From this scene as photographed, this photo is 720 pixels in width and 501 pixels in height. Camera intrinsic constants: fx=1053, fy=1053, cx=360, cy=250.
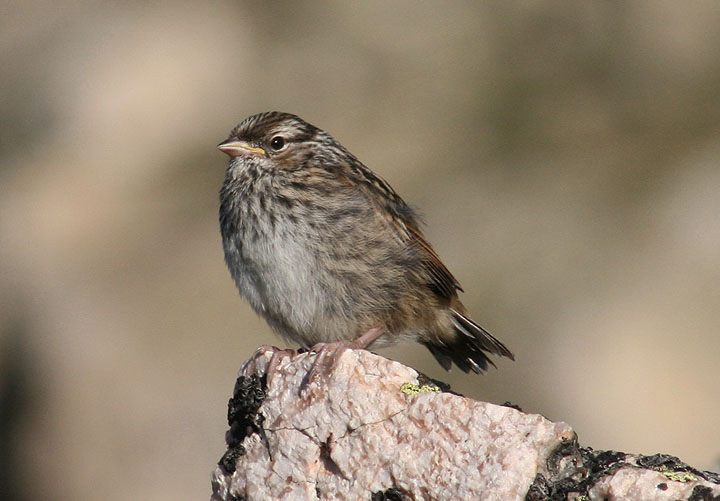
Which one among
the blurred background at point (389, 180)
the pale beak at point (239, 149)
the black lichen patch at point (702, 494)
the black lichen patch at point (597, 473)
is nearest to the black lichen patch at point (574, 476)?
the black lichen patch at point (597, 473)

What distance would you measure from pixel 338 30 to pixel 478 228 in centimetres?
320

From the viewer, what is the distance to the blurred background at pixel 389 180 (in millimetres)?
10922

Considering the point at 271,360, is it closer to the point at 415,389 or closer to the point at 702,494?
the point at 415,389

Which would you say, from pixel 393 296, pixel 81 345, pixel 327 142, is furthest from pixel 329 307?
pixel 81 345

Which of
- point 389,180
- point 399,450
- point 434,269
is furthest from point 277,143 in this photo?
point 389,180

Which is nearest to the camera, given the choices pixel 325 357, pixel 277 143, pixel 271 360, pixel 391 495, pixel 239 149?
pixel 391 495

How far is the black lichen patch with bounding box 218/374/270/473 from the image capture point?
14.7 ft

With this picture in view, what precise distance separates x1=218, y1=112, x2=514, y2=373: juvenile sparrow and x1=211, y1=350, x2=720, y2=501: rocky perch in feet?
3.96

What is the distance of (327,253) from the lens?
5.95 m

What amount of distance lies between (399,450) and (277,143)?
2.96 m

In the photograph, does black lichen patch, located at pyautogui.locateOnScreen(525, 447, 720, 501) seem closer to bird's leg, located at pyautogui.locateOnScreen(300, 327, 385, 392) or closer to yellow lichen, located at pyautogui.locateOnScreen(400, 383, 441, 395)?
yellow lichen, located at pyautogui.locateOnScreen(400, 383, 441, 395)

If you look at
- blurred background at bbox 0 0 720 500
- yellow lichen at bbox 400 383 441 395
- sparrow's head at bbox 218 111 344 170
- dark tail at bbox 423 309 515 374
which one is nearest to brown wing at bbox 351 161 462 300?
dark tail at bbox 423 309 515 374

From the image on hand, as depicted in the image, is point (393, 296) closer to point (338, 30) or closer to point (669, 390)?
point (669, 390)

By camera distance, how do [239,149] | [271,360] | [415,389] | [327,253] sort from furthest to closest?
1. [239,149]
2. [327,253]
3. [271,360]
4. [415,389]
